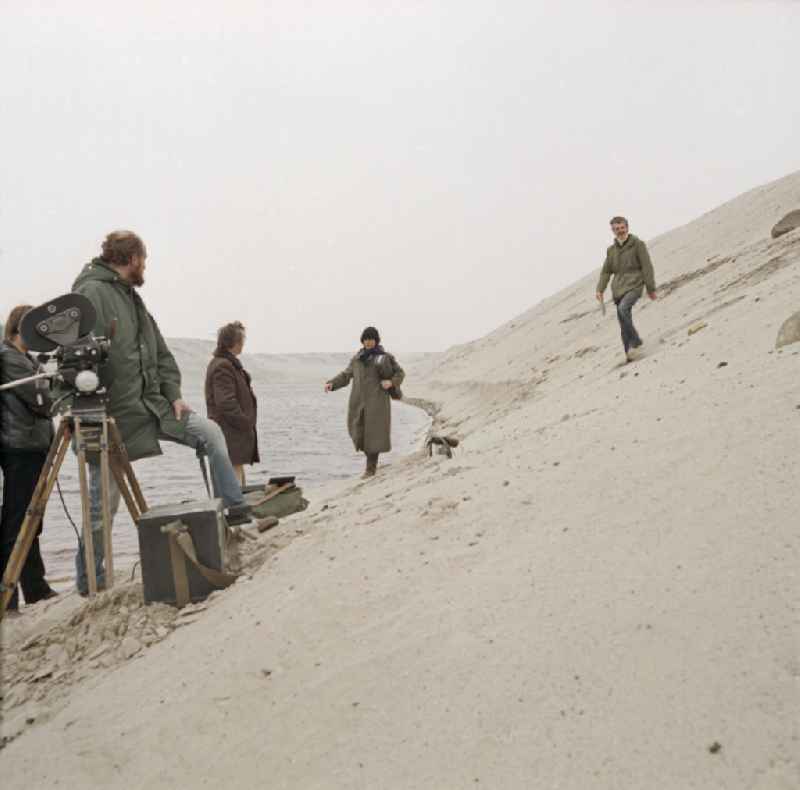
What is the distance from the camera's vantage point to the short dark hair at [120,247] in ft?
13.9

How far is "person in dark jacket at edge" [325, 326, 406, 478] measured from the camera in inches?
331

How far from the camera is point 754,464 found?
322cm

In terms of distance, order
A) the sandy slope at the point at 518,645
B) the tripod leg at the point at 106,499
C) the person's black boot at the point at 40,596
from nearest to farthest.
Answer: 1. the sandy slope at the point at 518,645
2. the tripod leg at the point at 106,499
3. the person's black boot at the point at 40,596

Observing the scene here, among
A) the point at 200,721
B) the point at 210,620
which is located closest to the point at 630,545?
the point at 200,721

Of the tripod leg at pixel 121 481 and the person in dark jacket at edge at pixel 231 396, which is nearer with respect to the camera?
the tripod leg at pixel 121 481

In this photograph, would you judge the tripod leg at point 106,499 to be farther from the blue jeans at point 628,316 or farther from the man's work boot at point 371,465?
the blue jeans at point 628,316

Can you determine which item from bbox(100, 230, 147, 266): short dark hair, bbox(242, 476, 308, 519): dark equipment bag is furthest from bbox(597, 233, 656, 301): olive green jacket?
bbox(100, 230, 147, 266): short dark hair

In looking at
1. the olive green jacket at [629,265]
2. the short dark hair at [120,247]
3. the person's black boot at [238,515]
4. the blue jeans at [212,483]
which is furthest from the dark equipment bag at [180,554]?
the olive green jacket at [629,265]

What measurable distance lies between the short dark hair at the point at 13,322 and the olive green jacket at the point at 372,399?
3964 mm

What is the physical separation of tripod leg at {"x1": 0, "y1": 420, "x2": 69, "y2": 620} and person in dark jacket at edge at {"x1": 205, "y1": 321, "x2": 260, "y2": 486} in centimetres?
254

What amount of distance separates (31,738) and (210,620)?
0.89m

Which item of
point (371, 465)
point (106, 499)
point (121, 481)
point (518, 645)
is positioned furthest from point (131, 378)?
point (371, 465)

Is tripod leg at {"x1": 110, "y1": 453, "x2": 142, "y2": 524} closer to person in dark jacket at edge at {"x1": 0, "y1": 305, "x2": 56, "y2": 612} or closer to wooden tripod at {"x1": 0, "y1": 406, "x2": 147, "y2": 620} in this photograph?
wooden tripod at {"x1": 0, "y1": 406, "x2": 147, "y2": 620}

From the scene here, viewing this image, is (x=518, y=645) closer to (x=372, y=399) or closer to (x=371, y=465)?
(x=372, y=399)
